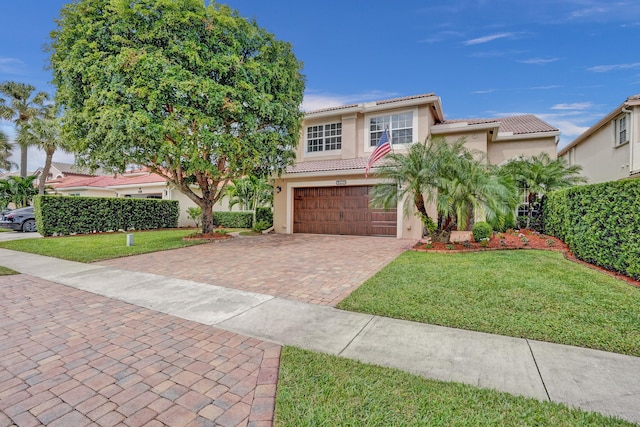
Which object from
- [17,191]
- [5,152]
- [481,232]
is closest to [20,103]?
[17,191]

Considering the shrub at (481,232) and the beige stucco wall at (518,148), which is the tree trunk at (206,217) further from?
the beige stucco wall at (518,148)

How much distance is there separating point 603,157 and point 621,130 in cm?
225

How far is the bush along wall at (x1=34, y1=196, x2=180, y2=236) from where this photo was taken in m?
14.5

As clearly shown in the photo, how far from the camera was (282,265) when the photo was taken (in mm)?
8031

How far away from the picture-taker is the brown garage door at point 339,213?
14148 mm

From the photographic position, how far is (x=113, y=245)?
1155 centimetres

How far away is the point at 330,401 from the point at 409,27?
587 inches

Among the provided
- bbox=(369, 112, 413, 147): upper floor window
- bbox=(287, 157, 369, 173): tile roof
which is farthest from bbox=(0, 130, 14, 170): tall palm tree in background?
bbox=(369, 112, 413, 147): upper floor window

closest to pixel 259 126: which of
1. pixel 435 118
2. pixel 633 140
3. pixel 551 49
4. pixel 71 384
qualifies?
pixel 435 118

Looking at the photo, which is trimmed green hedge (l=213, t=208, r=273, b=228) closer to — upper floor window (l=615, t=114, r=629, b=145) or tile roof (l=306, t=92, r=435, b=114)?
tile roof (l=306, t=92, r=435, b=114)

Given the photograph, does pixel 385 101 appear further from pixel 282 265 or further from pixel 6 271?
pixel 6 271

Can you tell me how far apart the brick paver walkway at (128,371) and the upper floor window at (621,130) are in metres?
18.8

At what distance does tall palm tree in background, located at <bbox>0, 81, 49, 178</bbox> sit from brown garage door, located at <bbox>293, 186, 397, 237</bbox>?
93.7 feet

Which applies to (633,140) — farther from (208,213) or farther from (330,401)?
(208,213)
